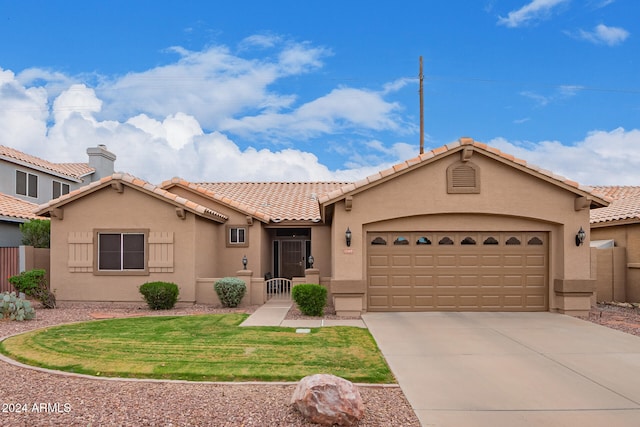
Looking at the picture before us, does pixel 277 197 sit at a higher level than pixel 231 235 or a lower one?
higher

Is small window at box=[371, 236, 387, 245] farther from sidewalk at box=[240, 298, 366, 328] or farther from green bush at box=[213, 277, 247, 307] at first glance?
green bush at box=[213, 277, 247, 307]

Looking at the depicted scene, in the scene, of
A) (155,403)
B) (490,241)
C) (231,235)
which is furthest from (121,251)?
(490,241)

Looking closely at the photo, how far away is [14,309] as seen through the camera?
38.6ft

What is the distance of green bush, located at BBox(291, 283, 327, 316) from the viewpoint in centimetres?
1248

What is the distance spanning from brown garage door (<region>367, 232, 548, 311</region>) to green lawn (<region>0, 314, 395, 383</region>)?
3.08 m

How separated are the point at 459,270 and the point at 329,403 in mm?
8922

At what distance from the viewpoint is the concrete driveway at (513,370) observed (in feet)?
18.6

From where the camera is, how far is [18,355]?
26.9 ft

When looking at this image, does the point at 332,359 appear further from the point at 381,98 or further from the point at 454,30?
the point at 381,98

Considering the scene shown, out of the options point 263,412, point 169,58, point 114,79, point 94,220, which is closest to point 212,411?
point 263,412

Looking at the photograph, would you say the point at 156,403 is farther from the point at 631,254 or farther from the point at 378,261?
the point at 631,254

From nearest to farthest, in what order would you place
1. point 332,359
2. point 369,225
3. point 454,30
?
point 332,359 → point 369,225 → point 454,30

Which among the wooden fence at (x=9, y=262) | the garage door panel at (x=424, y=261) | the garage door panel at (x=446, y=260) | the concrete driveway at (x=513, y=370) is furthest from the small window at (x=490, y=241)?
the wooden fence at (x=9, y=262)

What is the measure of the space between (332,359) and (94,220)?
34.8 ft
